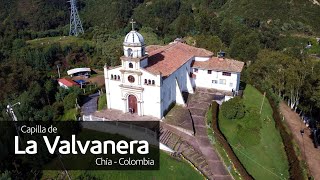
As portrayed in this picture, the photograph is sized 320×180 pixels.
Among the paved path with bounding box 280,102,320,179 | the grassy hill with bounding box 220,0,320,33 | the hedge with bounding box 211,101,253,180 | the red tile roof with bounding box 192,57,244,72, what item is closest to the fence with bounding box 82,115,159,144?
the hedge with bounding box 211,101,253,180

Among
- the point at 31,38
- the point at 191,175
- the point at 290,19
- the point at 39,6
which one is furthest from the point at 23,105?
the point at 39,6

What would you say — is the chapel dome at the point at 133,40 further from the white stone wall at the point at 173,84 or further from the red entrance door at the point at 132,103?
the red entrance door at the point at 132,103

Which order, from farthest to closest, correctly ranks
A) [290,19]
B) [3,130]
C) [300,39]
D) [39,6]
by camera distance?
[39,6]
[290,19]
[300,39]
[3,130]

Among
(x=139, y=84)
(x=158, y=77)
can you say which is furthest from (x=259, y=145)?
(x=139, y=84)

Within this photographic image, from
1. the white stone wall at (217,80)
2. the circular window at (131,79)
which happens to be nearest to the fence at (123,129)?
the circular window at (131,79)

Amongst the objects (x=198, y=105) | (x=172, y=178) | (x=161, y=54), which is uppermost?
(x=161, y=54)

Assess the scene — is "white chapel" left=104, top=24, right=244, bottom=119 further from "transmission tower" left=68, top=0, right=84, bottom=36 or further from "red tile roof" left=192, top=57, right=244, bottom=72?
"transmission tower" left=68, top=0, right=84, bottom=36

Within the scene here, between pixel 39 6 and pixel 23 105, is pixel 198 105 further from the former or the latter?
pixel 39 6
